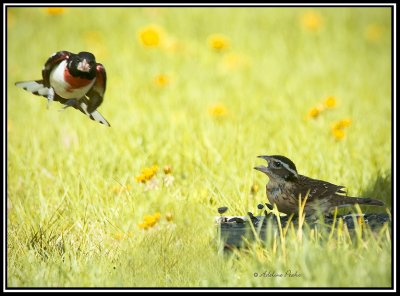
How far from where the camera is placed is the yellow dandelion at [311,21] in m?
9.38

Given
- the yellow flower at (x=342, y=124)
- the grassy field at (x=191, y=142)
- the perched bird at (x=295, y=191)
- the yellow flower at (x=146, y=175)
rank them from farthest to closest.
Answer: the yellow flower at (x=342, y=124) → the yellow flower at (x=146, y=175) → the perched bird at (x=295, y=191) → the grassy field at (x=191, y=142)

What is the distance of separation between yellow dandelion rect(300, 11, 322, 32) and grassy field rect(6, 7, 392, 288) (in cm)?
4

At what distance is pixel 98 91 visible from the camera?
4.11 metres

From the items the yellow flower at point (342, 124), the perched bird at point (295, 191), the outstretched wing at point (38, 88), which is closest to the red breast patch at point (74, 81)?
the outstretched wing at point (38, 88)

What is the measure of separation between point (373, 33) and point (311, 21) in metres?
0.89

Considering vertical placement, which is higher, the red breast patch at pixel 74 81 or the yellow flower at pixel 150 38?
the yellow flower at pixel 150 38

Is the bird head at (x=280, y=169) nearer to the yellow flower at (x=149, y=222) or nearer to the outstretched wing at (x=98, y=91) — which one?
the yellow flower at (x=149, y=222)

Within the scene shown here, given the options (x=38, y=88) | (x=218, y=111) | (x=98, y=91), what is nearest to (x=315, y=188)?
(x=98, y=91)

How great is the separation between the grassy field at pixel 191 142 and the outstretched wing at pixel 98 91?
1.75 feet

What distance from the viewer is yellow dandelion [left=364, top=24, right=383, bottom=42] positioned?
952 cm

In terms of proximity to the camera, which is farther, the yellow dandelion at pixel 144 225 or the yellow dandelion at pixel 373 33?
the yellow dandelion at pixel 373 33

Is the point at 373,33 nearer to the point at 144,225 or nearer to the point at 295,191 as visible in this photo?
the point at 295,191

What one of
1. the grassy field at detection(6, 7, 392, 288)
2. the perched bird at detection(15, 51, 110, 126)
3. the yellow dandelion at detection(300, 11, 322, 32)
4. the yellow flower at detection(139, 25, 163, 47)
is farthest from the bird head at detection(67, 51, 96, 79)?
the yellow dandelion at detection(300, 11, 322, 32)

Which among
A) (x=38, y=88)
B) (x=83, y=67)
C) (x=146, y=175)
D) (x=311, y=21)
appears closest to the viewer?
(x=83, y=67)
